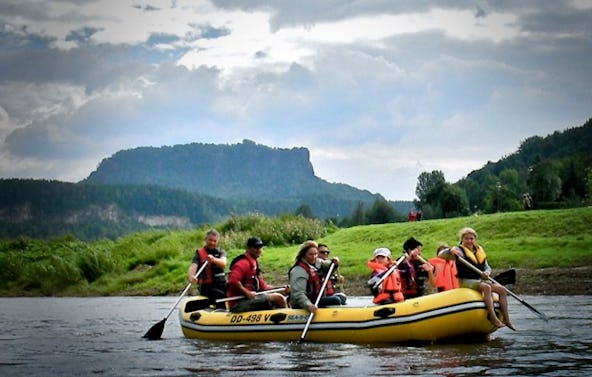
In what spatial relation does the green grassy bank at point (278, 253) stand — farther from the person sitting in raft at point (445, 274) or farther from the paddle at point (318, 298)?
the paddle at point (318, 298)

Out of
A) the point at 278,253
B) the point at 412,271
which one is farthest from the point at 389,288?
the point at 278,253

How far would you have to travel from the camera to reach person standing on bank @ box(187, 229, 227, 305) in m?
17.9

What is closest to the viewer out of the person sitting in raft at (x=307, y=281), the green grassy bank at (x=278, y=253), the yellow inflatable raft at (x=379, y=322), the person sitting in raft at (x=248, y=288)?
the yellow inflatable raft at (x=379, y=322)

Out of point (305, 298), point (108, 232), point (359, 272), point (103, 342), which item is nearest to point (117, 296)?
point (359, 272)

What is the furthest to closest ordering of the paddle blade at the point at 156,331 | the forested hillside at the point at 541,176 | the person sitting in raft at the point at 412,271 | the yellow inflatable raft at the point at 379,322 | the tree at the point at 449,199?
the forested hillside at the point at 541,176 < the tree at the point at 449,199 < the paddle blade at the point at 156,331 < the person sitting in raft at the point at 412,271 < the yellow inflatable raft at the point at 379,322

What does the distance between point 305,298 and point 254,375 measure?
3.68 metres

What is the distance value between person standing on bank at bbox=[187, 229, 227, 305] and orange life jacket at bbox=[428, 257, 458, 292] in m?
4.19

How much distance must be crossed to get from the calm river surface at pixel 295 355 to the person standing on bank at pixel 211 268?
3.68 feet

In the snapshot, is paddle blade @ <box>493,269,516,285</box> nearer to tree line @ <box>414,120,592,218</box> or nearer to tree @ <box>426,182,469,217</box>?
tree line @ <box>414,120,592,218</box>

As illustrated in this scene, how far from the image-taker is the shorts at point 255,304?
16922 mm

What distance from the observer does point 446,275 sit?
16.8 meters

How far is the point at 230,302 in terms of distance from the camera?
684 inches

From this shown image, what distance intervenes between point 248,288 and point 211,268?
1.28 meters

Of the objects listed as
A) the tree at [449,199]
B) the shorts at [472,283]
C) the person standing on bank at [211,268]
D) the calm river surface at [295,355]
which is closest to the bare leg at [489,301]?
the shorts at [472,283]
